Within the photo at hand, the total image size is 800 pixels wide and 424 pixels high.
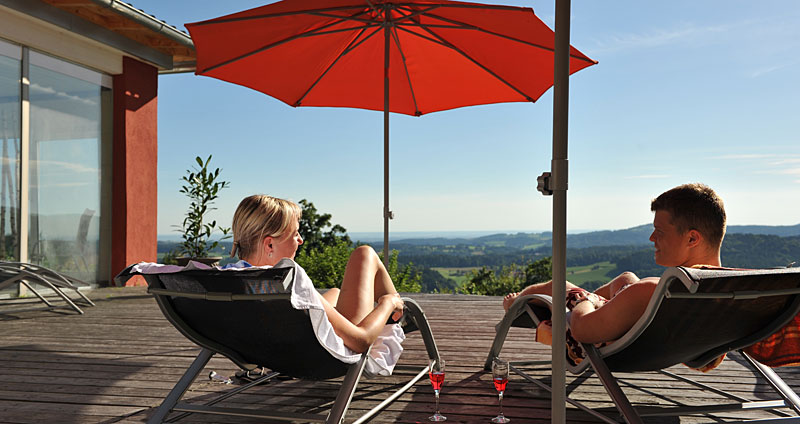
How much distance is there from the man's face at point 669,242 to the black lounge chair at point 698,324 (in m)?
0.29

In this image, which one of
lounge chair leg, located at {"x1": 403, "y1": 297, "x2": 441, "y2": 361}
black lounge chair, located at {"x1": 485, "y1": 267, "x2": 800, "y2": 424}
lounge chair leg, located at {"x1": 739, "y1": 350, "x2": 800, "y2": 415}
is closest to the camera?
black lounge chair, located at {"x1": 485, "y1": 267, "x2": 800, "y2": 424}

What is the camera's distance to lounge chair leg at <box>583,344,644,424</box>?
200 centimetres

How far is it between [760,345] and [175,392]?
2505 millimetres

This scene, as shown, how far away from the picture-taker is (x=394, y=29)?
14.6 ft

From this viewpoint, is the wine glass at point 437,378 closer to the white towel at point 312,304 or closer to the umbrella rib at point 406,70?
the white towel at point 312,304

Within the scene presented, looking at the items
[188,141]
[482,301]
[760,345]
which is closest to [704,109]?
[188,141]

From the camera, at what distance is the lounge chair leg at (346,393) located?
1.99 meters

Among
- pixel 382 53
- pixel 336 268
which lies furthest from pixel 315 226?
pixel 382 53

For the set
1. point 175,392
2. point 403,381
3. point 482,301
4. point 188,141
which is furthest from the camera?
point 188,141

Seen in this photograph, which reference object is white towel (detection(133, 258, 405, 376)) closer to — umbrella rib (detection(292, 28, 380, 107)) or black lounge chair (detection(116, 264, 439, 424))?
black lounge chair (detection(116, 264, 439, 424))

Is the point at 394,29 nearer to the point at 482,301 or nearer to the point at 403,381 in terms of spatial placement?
the point at 403,381

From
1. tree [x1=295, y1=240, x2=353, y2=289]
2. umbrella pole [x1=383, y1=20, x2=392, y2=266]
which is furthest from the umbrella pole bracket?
tree [x1=295, y1=240, x2=353, y2=289]

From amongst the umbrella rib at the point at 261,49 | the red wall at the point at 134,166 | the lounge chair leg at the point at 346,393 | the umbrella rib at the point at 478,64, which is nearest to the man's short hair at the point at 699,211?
the lounge chair leg at the point at 346,393

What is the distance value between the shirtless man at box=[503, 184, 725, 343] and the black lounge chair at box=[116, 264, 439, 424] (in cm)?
95
